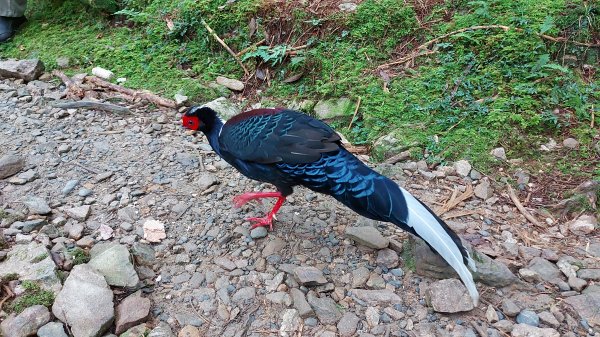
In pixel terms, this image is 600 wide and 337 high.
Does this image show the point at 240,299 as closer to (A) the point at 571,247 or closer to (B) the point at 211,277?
(B) the point at 211,277

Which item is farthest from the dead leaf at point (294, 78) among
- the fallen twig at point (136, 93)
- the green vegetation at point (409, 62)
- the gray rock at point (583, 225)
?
the gray rock at point (583, 225)

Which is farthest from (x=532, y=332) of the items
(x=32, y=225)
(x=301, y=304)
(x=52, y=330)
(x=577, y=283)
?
(x=32, y=225)

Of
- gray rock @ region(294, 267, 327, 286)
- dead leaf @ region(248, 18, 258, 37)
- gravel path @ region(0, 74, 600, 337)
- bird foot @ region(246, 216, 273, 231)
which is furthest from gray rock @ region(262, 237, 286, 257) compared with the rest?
dead leaf @ region(248, 18, 258, 37)

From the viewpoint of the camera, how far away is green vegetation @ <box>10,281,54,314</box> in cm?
Result: 235

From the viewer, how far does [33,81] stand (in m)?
4.89

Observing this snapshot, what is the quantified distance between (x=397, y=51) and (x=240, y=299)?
9.18 ft

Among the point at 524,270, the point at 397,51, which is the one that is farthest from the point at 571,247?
the point at 397,51

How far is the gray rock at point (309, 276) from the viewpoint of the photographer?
2.56 meters

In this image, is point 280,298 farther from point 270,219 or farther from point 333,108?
point 333,108

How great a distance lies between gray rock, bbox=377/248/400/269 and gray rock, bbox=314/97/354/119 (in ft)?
5.04

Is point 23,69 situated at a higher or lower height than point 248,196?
higher

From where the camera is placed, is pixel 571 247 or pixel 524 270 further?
pixel 571 247

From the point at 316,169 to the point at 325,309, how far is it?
28.3 inches

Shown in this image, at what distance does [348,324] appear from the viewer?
2371mm
